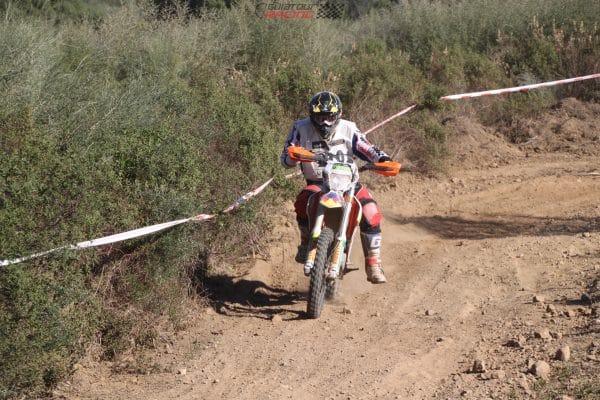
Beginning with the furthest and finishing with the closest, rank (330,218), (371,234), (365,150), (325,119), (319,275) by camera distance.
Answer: (365,150) → (371,234) → (325,119) → (330,218) → (319,275)

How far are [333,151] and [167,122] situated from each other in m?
1.67

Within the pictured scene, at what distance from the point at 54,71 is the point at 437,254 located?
4.95 metres

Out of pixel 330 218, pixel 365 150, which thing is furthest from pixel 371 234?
pixel 365 150

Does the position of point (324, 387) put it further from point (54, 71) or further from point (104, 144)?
point (54, 71)

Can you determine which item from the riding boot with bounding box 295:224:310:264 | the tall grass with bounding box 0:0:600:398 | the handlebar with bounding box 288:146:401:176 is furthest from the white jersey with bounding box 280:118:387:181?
the tall grass with bounding box 0:0:600:398

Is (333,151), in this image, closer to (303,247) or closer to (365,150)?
(365,150)

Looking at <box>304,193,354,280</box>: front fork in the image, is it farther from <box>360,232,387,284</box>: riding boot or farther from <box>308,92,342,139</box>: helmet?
<box>308,92,342,139</box>: helmet

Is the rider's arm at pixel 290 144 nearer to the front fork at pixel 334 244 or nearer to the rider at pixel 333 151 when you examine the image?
the rider at pixel 333 151

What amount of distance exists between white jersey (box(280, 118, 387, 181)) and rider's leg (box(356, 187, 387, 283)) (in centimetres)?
41

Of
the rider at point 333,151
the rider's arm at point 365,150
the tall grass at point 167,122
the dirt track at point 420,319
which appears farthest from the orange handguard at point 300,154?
the dirt track at point 420,319

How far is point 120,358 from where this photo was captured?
265 inches

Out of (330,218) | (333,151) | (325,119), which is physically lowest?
(330,218)

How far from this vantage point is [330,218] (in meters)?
7.90

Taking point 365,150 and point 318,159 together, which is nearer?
point 318,159
